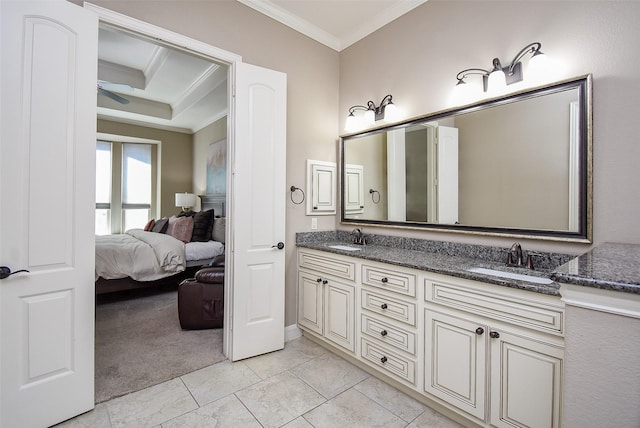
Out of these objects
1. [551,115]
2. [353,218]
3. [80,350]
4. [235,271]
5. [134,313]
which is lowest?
[134,313]

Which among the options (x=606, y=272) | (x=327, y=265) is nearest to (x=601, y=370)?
(x=606, y=272)

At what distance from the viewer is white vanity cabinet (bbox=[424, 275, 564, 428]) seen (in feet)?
4.22

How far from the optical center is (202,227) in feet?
15.7

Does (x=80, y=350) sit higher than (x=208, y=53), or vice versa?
(x=208, y=53)

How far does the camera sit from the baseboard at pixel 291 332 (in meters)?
2.72

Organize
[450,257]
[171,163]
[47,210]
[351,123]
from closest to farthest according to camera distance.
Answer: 1. [47,210]
2. [450,257]
3. [351,123]
4. [171,163]

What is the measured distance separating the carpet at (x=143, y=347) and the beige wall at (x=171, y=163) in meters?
3.13

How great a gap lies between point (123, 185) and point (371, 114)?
585 cm

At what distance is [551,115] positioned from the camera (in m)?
1.70

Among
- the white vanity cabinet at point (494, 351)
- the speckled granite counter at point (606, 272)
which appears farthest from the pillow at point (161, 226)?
the speckled granite counter at point (606, 272)

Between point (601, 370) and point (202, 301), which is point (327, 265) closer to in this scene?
point (202, 301)

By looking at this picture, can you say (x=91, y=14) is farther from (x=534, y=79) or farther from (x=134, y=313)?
(x=134, y=313)

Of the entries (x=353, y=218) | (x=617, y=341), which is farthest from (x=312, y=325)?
(x=617, y=341)

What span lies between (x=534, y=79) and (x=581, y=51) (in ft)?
0.75
